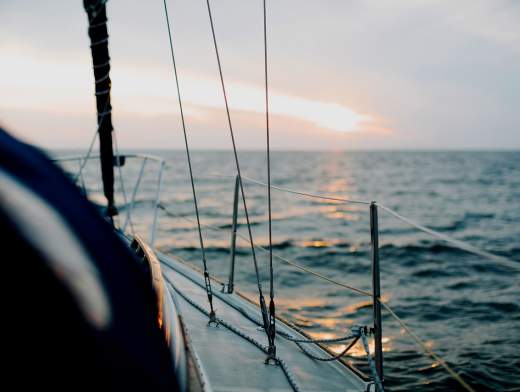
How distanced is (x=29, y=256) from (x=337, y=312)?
583 cm

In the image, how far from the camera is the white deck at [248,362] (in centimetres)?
227

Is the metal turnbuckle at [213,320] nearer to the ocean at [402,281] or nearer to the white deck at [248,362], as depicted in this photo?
the white deck at [248,362]

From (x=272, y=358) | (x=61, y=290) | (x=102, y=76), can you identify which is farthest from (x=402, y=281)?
(x=61, y=290)

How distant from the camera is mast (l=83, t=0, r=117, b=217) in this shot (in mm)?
3219

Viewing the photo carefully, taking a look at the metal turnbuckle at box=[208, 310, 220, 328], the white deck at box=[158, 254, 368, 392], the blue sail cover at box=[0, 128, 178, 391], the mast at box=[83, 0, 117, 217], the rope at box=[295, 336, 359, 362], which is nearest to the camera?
the blue sail cover at box=[0, 128, 178, 391]

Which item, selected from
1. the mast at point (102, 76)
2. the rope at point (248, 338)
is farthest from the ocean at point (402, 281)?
the rope at point (248, 338)

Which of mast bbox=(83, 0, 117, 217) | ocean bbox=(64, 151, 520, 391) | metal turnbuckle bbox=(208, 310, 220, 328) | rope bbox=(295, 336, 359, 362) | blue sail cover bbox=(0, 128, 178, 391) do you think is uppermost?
mast bbox=(83, 0, 117, 217)

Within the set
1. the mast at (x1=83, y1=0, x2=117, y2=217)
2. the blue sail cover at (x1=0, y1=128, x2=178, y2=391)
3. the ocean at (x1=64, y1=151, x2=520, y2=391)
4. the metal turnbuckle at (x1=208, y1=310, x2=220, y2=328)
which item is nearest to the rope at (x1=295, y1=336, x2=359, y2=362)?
the metal turnbuckle at (x1=208, y1=310, x2=220, y2=328)

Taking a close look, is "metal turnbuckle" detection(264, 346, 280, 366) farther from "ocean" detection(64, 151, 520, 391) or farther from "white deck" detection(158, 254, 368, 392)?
"ocean" detection(64, 151, 520, 391)

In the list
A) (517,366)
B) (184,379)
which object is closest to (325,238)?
(517,366)

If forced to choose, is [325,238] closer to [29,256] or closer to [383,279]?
[383,279]

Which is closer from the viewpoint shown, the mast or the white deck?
the white deck

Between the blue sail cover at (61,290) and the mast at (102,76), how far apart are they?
281 cm

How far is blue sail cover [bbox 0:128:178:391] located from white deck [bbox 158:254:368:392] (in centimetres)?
130
